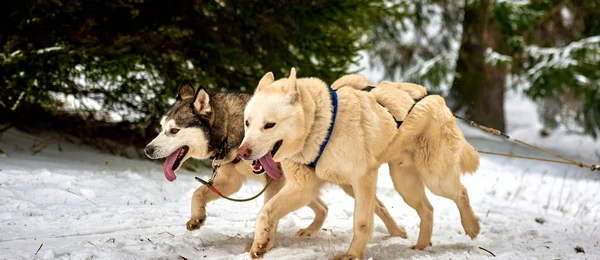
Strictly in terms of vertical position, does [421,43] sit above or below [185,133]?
below

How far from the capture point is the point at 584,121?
15266 mm

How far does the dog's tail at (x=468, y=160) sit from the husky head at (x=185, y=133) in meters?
2.43

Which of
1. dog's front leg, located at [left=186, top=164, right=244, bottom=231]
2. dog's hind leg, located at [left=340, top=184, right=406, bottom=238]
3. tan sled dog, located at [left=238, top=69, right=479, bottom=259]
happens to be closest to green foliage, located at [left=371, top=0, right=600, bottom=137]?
dog's hind leg, located at [left=340, top=184, right=406, bottom=238]

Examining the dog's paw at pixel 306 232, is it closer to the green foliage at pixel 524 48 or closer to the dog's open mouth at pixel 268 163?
the dog's open mouth at pixel 268 163

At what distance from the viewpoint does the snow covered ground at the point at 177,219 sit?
442cm

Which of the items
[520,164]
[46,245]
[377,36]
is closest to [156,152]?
[46,245]

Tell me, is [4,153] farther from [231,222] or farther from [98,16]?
[231,222]

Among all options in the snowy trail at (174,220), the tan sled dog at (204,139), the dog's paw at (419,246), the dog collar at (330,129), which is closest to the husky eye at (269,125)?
the dog collar at (330,129)

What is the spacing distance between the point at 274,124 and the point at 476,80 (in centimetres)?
1382

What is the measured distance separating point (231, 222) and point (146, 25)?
11.8ft

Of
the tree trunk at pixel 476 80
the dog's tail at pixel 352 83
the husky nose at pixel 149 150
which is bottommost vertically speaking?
the tree trunk at pixel 476 80

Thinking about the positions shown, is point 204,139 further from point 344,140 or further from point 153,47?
point 153,47

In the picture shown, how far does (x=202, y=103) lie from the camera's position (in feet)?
15.6

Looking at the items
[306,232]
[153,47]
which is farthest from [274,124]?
[153,47]
